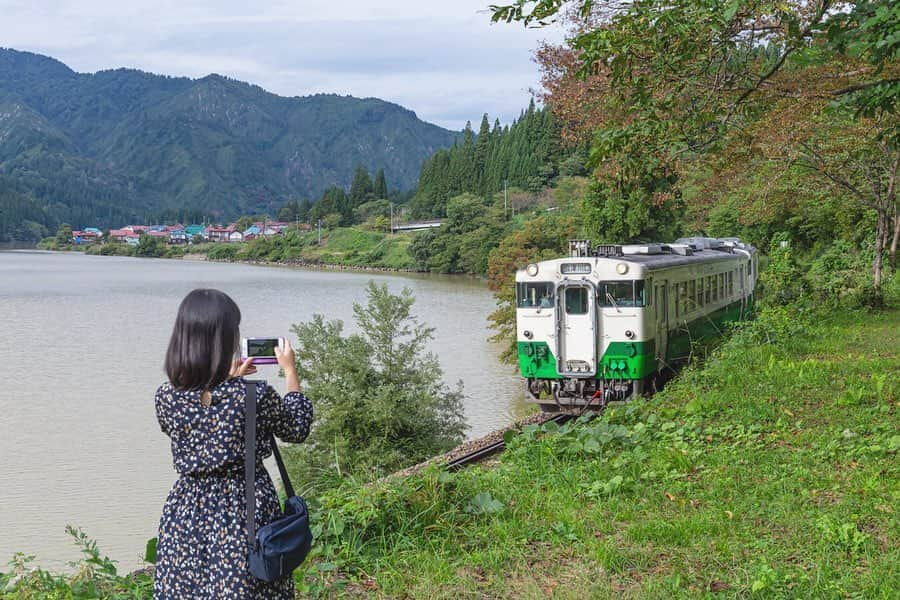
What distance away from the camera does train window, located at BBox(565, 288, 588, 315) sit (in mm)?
13422

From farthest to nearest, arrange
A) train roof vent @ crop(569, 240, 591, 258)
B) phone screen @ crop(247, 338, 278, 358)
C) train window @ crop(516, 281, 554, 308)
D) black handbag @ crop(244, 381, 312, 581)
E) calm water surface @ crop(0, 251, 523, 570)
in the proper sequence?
calm water surface @ crop(0, 251, 523, 570)
train roof vent @ crop(569, 240, 591, 258)
train window @ crop(516, 281, 554, 308)
phone screen @ crop(247, 338, 278, 358)
black handbag @ crop(244, 381, 312, 581)

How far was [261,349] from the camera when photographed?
145 inches

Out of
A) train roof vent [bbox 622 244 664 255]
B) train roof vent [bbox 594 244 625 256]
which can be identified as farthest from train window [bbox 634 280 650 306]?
train roof vent [bbox 622 244 664 255]

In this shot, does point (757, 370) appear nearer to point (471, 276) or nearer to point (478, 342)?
point (478, 342)

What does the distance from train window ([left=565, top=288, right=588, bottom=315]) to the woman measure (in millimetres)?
10181

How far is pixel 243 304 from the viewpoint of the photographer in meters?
52.9

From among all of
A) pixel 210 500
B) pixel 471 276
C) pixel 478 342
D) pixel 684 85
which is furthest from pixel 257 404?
pixel 471 276

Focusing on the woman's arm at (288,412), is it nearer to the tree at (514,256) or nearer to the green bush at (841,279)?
the green bush at (841,279)

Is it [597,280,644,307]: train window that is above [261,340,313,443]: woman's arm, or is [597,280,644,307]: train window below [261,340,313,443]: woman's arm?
below

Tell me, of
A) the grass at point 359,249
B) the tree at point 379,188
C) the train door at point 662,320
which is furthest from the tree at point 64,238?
the train door at point 662,320

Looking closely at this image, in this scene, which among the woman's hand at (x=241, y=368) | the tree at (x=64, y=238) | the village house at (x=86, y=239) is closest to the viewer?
the woman's hand at (x=241, y=368)

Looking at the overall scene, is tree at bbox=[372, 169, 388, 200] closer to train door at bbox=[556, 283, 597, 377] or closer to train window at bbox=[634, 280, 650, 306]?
train door at bbox=[556, 283, 597, 377]

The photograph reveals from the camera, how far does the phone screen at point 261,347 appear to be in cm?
364

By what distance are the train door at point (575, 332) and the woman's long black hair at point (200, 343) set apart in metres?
10.3
